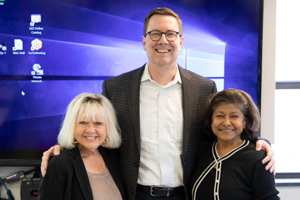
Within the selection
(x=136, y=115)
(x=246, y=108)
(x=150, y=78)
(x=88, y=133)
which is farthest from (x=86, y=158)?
(x=246, y=108)

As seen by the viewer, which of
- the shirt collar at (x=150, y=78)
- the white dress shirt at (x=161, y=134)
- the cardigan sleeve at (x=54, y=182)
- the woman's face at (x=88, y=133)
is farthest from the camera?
the shirt collar at (x=150, y=78)

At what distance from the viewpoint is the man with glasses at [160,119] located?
1.62 metres

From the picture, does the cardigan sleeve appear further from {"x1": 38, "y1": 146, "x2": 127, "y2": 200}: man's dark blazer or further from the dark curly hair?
the dark curly hair

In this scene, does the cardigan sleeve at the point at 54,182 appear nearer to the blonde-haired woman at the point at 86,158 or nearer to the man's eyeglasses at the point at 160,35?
the blonde-haired woman at the point at 86,158

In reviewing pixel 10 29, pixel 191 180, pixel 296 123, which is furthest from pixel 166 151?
pixel 296 123

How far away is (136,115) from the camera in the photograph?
65.5 inches

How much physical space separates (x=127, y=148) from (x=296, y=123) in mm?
2434

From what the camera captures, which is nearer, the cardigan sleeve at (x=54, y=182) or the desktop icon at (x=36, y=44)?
the cardigan sleeve at (x=54, y=182)

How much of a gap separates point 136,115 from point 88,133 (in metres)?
0.34

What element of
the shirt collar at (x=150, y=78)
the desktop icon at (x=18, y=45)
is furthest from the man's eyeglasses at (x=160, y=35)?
the desktop icon at (x=18, y=45)

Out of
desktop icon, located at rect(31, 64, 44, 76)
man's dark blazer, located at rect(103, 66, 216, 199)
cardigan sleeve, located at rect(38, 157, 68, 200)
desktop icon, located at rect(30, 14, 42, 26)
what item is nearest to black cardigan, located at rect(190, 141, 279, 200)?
Result: man's dark blazer, located at rect(103, 66, 216, 199)

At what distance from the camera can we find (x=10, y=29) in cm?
240

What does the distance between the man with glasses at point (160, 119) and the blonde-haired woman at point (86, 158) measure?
0.37 feet

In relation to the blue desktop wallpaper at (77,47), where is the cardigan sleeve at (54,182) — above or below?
below
